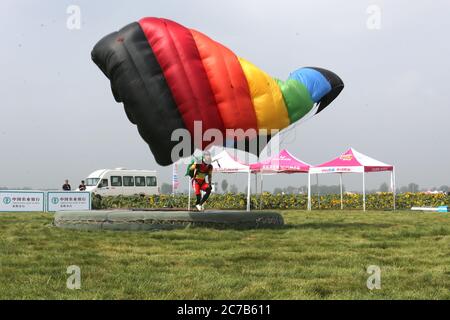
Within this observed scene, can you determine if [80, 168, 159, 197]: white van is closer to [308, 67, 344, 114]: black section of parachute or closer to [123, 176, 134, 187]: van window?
[123, 176, 134, 187]: van window

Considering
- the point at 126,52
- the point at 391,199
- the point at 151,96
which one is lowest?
the point at 391,199

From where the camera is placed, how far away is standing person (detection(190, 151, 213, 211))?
505 inches

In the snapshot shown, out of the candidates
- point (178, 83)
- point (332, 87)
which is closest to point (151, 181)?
point (332, 87)

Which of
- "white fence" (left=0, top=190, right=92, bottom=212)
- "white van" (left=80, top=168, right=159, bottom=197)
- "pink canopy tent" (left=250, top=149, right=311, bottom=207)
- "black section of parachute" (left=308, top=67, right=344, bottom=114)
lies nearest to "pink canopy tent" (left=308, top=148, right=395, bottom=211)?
"pink canopy tent" (left=250, top=149, right=311, bottom=207)

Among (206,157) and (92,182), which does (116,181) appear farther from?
(206,157)

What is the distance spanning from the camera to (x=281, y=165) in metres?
29.6

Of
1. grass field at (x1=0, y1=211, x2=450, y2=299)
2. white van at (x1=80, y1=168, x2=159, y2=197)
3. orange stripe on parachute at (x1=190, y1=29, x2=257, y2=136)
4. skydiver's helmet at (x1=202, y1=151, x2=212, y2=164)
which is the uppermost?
orange stripe on parachute at (x1=190, y1=29, x2=257, y2=136)

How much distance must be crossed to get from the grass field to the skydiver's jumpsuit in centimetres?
184

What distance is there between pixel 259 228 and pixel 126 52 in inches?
185

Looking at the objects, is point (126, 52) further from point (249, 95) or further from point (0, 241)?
point (0, 241)

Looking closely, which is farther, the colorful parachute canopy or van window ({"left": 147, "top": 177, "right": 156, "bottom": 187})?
van window ({"left": 147, "top": 177, "right": 156, "bottom": 187})
